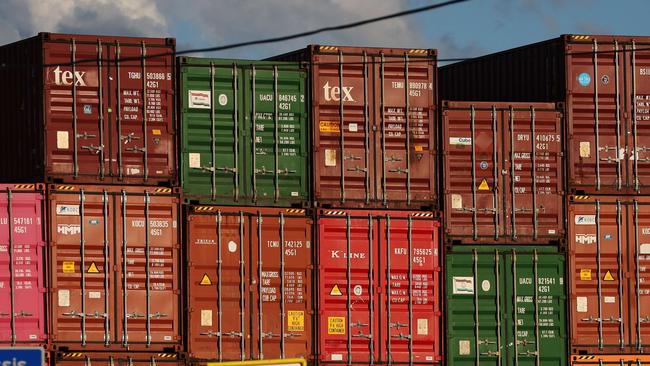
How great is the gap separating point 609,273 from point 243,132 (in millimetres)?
7813

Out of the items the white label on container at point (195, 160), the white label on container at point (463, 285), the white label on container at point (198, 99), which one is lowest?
the white label on container at point (463, 285)

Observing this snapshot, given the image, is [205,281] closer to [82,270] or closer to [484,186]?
[82,270]

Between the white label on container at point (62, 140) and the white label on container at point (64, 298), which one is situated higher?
the white label on container at point (62, 140)

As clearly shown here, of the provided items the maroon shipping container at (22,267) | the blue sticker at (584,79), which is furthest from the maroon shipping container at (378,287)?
the maroon shipping container at (22,267)

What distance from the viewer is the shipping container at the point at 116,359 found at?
24.7m

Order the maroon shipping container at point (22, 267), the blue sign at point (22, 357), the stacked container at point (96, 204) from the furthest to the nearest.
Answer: the stacked container at point (96, 204)
the maroon shipping container at point (22, 267)
the blue sign at point (22, 357)

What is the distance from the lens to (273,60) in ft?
93.6

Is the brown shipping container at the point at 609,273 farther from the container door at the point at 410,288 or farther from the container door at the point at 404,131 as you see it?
the container door at the point at 404,131

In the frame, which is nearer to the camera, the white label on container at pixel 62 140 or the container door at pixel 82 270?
the container door at pixel 82 270

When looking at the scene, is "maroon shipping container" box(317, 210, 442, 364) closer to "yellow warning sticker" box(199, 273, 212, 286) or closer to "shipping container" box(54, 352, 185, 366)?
"yellow warning sticker" box(199, 273, 212, 286)

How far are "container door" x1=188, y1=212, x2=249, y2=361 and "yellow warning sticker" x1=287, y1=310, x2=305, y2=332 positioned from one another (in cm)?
80

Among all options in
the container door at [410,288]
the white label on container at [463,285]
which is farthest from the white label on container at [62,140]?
the white label on container at [463,285]

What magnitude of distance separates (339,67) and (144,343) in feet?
21.3

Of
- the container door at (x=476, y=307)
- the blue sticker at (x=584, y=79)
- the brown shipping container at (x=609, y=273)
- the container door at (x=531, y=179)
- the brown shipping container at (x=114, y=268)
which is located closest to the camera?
the brown shipping container at (x=114, y=268)
